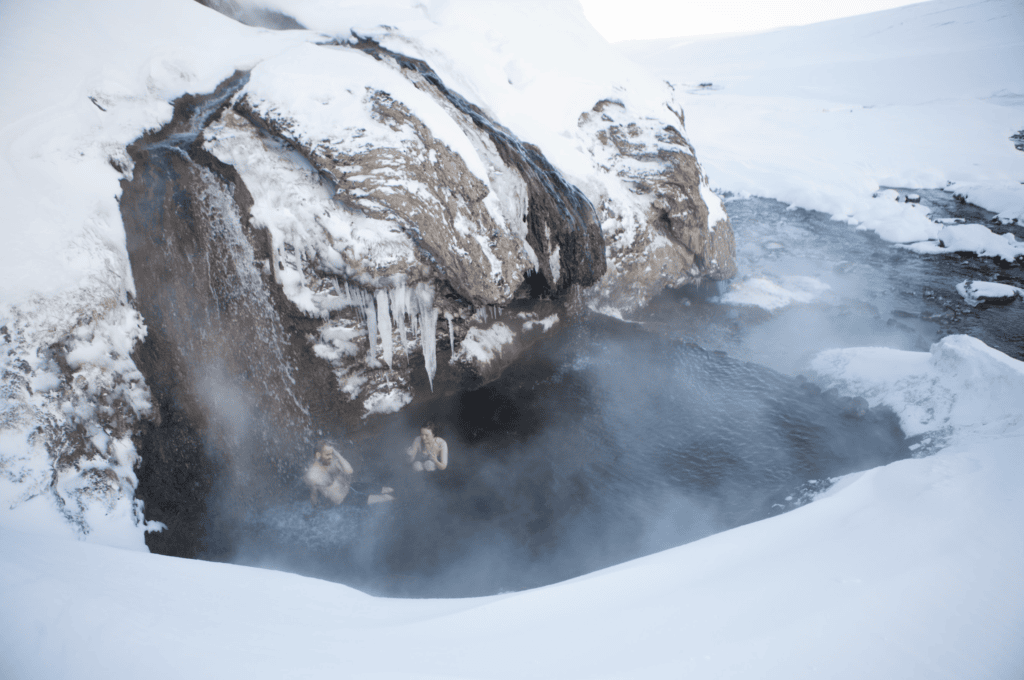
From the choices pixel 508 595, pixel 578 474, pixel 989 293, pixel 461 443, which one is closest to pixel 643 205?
pixel 578 474

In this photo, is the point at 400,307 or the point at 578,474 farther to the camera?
the point at 400,307

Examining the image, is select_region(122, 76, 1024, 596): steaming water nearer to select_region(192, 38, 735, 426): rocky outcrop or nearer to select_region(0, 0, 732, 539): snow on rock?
select_region(0, 0, 732, 539): snow on rock

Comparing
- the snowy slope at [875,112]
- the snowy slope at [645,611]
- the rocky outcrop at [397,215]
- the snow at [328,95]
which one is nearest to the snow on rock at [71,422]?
the snowy slope at [645,611]

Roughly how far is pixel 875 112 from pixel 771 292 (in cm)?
2206

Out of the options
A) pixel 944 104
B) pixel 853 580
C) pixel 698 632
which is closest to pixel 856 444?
pixel 853 580

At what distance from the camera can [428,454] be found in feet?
20.6

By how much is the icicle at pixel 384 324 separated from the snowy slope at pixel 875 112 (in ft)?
46.2

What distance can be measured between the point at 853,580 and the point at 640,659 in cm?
157

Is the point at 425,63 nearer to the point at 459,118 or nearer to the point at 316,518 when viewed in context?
the point at 459,118

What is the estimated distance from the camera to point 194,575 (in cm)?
336

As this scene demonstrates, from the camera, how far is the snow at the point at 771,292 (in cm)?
980

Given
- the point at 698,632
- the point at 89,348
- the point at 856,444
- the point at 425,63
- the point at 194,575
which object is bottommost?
the point at 856,444

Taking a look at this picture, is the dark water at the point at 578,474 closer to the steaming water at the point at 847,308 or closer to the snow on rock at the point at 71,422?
the steaming water at the point at 847,308

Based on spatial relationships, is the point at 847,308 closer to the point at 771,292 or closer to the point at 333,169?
the point at 771,292
